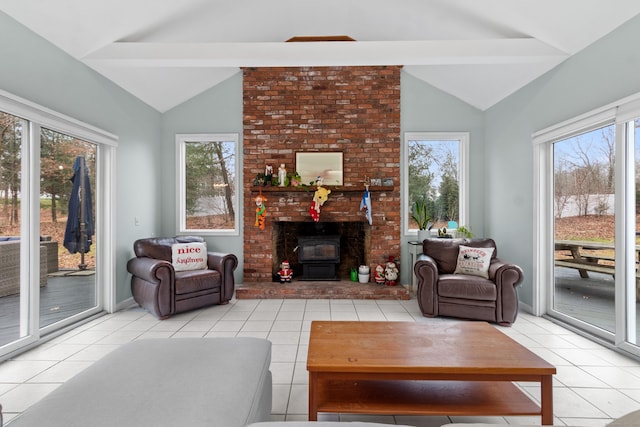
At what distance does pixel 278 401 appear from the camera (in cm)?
195

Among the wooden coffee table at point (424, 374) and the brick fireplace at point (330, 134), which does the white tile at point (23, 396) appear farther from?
the brick fireplace at point (330, 134)

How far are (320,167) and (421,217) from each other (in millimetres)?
1705

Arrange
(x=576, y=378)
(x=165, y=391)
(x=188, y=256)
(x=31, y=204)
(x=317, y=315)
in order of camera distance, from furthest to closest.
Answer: (x=188, y=256) < (x=317, y=315) < (x=31, y=204) < (x=576, y=378) < (x=165, y=391)

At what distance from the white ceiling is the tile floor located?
9.00 feet

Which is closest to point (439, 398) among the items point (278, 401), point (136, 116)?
point (278, 401)

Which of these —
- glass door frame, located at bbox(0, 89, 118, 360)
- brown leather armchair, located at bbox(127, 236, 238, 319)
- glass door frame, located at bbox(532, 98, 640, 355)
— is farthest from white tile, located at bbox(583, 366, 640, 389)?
glass door frame, located at bbox(0, 89, 118, 360)

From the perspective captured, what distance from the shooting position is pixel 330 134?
4.76 metres

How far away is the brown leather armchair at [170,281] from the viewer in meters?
3.46

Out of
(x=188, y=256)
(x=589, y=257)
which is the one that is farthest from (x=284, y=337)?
(x=589, y=257)

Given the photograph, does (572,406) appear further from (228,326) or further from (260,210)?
(260,210)

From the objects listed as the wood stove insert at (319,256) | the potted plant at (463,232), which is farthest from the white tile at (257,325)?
the potted plant at (463,232)

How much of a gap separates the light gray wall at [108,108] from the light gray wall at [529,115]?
4.94m

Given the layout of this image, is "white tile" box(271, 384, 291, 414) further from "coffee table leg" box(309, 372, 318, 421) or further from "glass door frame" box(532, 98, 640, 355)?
"glass door frame" box(532, 98, 640, 355)

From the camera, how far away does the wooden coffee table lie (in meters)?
1.56
